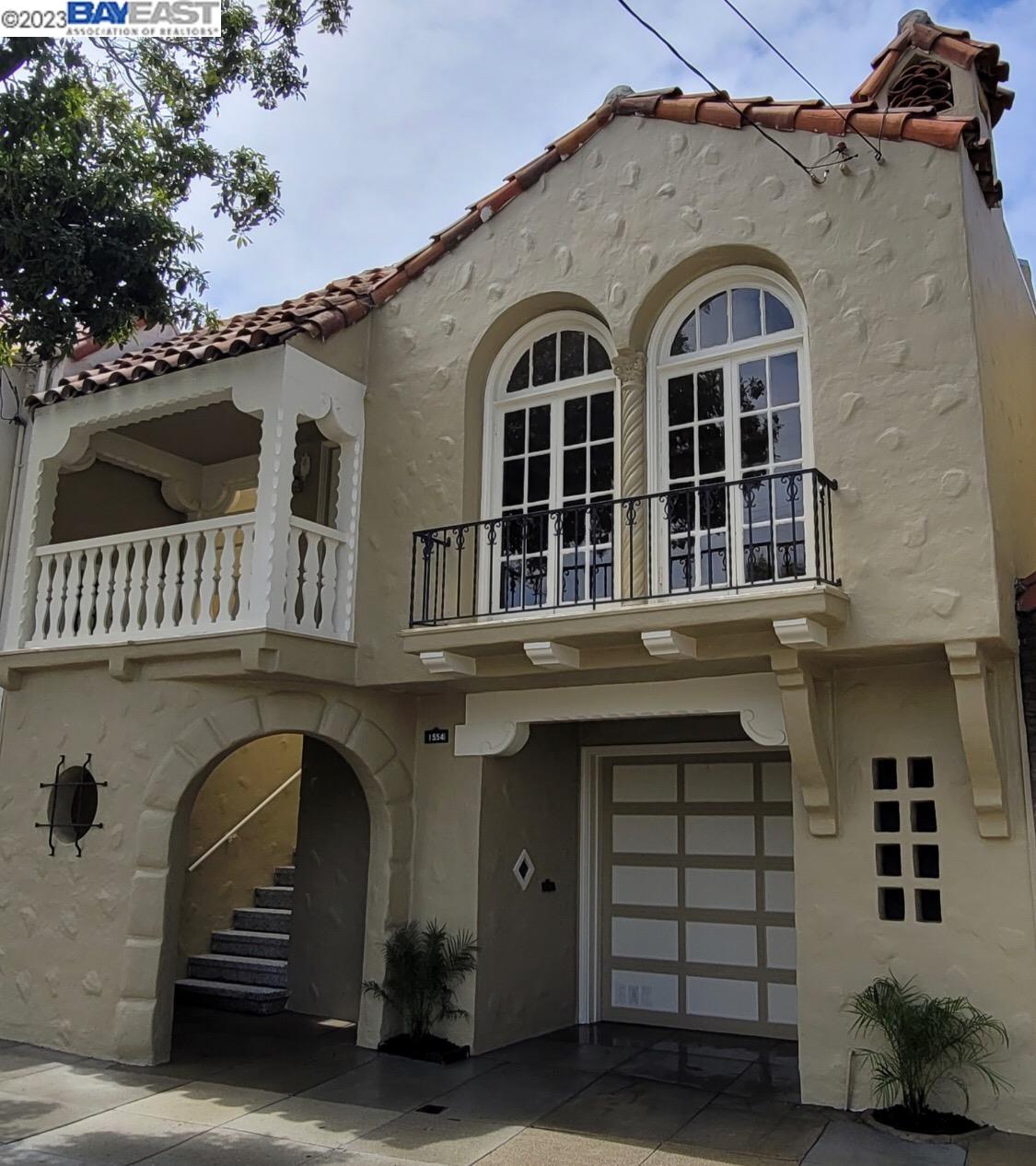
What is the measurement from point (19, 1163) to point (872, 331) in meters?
7.37

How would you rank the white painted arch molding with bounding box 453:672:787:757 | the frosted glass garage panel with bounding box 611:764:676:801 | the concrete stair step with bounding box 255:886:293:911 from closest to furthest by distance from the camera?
the white painted arch molding with bounding box 453:672:787:757
the frosted glass garage panel with bounding box 611:764:676:801
the concrete stair step with bounding box 255:886:293:911

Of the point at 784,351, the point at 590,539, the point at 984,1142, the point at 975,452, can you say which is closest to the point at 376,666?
the point at 590,539

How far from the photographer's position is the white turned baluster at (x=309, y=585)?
892 centimetres

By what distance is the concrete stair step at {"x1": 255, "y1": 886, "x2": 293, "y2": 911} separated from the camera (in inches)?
471

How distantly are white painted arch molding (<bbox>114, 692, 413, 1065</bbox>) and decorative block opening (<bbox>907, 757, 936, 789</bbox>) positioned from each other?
4225 mm

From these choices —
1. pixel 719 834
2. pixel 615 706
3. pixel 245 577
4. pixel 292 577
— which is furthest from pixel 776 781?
pixel 245 577

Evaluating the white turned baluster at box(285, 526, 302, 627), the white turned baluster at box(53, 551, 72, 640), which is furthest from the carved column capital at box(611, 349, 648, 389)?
the white turned baluster at box(53, 551, 72, 640)

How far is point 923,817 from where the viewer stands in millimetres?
7652

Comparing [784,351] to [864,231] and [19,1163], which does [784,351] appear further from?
[19,1163]

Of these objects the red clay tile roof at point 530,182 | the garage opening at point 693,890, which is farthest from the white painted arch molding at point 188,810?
the red clay tile roof at point 530,182

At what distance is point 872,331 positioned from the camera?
302 inches

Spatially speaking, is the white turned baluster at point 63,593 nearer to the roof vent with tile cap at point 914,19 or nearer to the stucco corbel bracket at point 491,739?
the stucco corbel bracket at point 491,739

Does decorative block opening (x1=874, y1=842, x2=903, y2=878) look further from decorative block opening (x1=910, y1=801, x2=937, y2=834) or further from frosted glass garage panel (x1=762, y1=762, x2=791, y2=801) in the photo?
frosted glass garage panel (x1=762, y1=762, x2=791, y2=801)

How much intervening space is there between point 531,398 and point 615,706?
2699 millimetres
